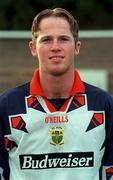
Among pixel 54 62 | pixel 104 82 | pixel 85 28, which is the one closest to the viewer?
pixel 54 62

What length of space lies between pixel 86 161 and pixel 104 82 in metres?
6.69

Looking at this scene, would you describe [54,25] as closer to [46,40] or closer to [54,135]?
[46,40]

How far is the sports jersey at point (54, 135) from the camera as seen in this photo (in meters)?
4.11

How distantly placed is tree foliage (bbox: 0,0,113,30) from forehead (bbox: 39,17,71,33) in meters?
10.2

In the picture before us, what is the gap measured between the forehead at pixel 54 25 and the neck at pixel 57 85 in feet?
0.74

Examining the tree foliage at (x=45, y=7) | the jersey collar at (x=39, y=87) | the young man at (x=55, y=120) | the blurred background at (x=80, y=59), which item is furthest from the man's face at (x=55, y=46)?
the tree foliage at (x=45, y=7)

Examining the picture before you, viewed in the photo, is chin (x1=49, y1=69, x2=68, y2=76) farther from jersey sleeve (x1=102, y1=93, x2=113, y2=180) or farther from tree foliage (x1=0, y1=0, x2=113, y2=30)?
tree foliage (x1=0, y1=0, x2=113, y2=30)

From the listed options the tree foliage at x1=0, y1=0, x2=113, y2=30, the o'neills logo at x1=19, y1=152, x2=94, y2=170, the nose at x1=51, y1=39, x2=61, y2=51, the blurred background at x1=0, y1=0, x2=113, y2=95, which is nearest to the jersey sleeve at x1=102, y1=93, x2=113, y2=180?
the o'neills logo at x1=19, y1=152, x2=94, y2=170

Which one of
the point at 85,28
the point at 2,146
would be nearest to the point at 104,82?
the point at 85,28

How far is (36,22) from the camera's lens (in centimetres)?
416

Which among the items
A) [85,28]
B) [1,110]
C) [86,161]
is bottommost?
[86,161]

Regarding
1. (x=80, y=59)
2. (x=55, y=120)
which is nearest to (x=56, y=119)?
(x=55, y=120)

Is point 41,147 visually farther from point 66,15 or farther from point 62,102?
point 66,15

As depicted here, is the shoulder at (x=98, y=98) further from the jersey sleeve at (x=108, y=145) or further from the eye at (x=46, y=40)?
the eye at (x=46, y=40)
